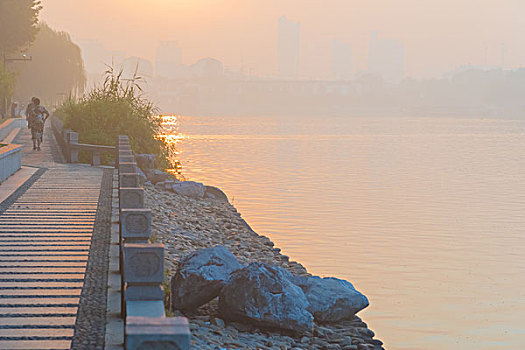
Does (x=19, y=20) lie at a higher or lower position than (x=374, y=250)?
higher

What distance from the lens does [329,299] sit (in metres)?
11.1

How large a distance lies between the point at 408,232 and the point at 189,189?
719 cm

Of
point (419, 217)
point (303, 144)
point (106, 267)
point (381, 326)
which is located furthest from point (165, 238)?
point (303, 144)

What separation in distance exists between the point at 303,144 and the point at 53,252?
204 ft

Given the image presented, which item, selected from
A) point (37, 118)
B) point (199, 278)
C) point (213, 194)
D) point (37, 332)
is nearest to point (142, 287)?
point (37, 332)

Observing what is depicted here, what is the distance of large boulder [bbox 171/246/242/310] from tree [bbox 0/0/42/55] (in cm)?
5239

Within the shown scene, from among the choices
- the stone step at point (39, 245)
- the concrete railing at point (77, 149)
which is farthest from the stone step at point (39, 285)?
the concrete railing at point (77, 149)

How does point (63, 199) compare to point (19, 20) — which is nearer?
point (63, 199)

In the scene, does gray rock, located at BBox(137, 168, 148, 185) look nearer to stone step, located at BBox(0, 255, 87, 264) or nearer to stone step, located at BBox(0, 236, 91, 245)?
stone step, located at BBox(0, 236, 91, 245)

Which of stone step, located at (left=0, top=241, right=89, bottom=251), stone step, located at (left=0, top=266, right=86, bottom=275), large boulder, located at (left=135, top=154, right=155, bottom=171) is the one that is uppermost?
large boulder, located at (left=135, top=154, right=155, bottom=171)

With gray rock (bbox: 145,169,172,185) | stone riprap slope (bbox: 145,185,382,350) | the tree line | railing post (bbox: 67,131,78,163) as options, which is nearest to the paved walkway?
stone riprap slope (bbox: 145,185,382,350)

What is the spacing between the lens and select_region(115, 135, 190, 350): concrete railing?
465cm

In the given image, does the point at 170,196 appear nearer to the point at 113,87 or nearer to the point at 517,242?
the point at 113,87

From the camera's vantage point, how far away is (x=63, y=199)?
16.0m
